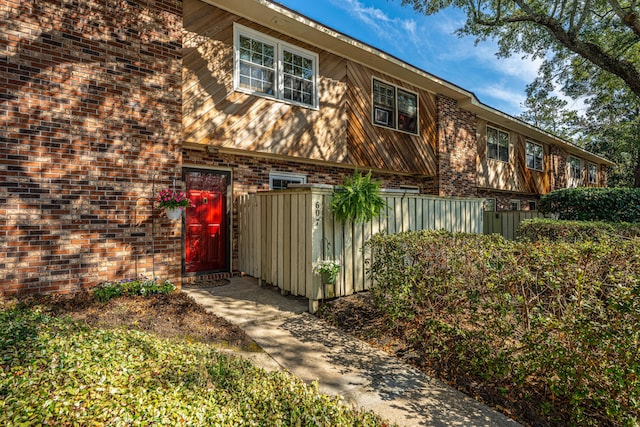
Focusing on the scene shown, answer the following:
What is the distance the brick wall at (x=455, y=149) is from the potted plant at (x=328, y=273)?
297 inches

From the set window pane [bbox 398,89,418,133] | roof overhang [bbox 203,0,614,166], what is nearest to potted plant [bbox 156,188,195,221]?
roof overhang [bbox 203,0,614,166]

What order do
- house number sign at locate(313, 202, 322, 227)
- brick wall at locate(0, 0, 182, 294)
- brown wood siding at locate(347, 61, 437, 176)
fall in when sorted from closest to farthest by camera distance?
brick wall at locate(0, 0, 182, 294)
house number sign at locate(313, 202, 322, 227)
brown wood siding at locate(347, 61, 437, 176)

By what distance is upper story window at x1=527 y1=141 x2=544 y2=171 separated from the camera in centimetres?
1678

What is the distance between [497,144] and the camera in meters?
14.7

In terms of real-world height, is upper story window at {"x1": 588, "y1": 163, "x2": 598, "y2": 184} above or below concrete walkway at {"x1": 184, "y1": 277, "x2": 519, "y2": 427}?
above

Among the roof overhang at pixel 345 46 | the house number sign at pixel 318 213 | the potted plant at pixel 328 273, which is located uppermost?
the roof overhang at pixel 345 46

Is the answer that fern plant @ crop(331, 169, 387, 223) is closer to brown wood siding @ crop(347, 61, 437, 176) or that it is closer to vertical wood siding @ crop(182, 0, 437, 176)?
vertical wood siding @ crop(182, 0, 437, 176)

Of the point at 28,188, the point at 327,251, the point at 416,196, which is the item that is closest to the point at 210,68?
the point at 28,188

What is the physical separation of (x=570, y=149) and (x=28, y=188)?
24478 millimetres

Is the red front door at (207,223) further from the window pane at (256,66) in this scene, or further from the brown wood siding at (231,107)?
the window pane at (256,66)

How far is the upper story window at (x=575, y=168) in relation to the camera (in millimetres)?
20792

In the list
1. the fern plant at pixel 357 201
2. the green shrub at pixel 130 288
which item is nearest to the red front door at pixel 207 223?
the green shrub at pixel 130 288

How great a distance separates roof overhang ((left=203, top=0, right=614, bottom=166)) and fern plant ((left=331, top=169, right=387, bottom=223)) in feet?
13.8

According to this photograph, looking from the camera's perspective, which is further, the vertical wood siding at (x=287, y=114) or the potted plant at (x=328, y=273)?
the vertical wood siding at (x=287, y=114)
